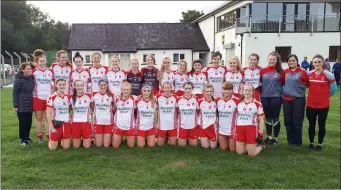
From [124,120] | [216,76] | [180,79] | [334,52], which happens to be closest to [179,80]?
[180,79]

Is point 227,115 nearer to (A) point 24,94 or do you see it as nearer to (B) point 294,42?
(A) point 24,94

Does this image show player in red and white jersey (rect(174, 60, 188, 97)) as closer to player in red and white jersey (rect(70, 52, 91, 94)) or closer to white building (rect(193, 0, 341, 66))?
player in red and white jersey (rect(70, 52, 91, 94))

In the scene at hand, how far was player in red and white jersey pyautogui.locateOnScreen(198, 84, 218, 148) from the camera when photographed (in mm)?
6414

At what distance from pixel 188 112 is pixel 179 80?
1.07 m

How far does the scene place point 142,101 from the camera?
655 centimetres

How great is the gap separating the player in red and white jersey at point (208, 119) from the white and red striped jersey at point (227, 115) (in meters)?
0.14

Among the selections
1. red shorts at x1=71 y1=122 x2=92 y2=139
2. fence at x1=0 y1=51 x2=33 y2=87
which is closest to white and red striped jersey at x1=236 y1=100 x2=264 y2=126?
red shorts at x1=71 y1=122 x2=92 y2=139

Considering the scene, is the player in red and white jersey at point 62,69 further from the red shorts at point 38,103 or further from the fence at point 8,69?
the fence at point 8,69

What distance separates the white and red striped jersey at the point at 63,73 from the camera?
696cm

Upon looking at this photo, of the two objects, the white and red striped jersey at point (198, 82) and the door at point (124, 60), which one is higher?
the door at point (124, 60)

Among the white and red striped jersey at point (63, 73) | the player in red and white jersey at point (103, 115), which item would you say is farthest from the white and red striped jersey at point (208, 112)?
the white and red striped jersey at point (63, 73)

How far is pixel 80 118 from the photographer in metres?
6.38

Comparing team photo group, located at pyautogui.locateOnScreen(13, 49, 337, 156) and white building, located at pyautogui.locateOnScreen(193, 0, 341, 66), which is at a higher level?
white building, located at pyautogui.locateOnScreen(193, 0, 341, 66)

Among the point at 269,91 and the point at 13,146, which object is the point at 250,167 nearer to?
the point at 269,91
